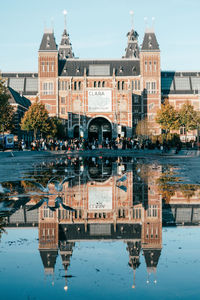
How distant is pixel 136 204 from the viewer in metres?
9.16

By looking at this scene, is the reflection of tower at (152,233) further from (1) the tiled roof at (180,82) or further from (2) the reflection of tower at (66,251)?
(1) the tiled roof at (180,82)

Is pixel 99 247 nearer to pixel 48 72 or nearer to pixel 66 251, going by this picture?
pixel 66 251

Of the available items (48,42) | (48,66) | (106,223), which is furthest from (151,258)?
(48,42)

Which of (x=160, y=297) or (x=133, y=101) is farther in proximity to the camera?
(x=133, y=101)

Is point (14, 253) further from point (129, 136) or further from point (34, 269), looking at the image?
point (129, 136)

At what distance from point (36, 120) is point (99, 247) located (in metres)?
63.3

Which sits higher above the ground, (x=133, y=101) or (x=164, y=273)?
(x=133, y=101)

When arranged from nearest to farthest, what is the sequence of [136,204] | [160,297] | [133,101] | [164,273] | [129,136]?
[160,297]
[164,273]
[136,204]
[129,136]
[133,101]

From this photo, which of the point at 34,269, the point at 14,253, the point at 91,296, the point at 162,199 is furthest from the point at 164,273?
the point at 162,199

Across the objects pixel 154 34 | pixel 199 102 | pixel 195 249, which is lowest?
pixel 195 249

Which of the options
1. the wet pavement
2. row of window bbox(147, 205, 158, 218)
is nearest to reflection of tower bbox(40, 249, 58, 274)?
the wet pavement

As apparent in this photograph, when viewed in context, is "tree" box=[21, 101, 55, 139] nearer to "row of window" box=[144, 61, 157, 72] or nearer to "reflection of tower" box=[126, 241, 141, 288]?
"row of window" box=[144, 61, 157, 72]

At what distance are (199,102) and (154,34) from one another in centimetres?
1814

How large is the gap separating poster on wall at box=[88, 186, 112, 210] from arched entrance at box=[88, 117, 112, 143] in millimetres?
81671
